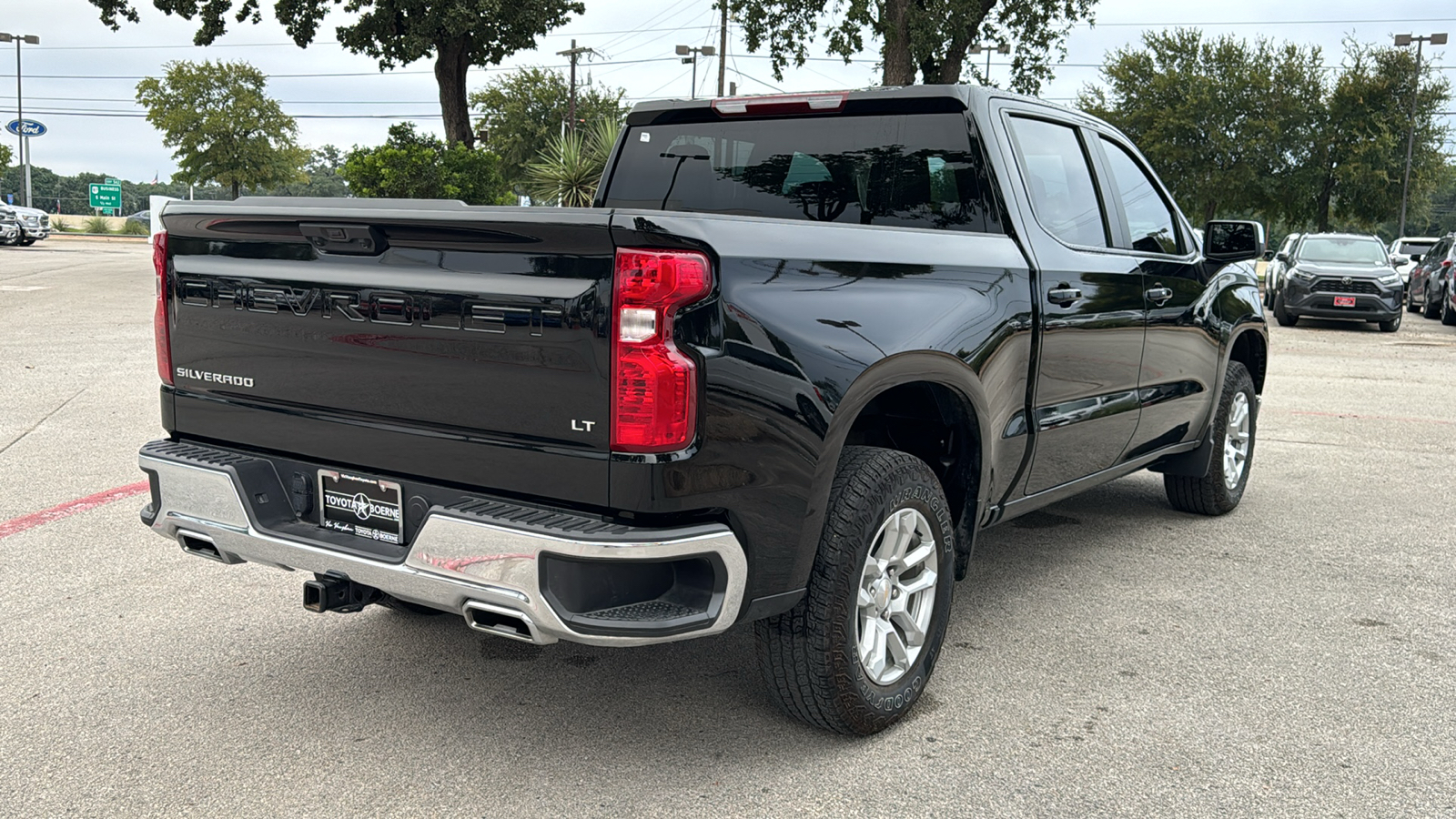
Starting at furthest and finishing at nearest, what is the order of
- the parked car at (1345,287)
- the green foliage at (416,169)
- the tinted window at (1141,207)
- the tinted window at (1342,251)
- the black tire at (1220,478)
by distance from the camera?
the green foliage at (416,169) < the tinted window at (1342,251) < the parked car at (1345,287) < the black tire at (1220,478) < the tinted window at (1141,207)

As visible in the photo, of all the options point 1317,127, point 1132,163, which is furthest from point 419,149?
point 1317,127

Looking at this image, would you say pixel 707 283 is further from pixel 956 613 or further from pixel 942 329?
pixel 956 613

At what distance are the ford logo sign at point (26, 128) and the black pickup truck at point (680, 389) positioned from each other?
211 feet

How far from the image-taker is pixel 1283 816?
120 inches

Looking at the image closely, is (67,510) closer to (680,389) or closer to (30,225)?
(680,389)

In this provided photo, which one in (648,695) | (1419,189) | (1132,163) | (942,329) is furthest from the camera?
(1419,189)

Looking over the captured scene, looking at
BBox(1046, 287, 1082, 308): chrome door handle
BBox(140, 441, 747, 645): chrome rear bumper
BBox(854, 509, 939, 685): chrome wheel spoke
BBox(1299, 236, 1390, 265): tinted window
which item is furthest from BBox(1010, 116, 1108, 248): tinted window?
BBox(1299, 236, 1390, 265): tinted window

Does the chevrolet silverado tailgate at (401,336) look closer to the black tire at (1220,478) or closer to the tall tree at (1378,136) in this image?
the black tire at (1220,478)

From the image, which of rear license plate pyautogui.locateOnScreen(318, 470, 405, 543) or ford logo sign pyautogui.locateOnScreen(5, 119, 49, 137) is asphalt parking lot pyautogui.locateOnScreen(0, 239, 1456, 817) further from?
ford logo sign pyautogui.locateOnScreen(5, 119, 49, 137)

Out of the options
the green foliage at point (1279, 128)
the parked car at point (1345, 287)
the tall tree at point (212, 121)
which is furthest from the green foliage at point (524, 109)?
the parked car at point (1345, 287)

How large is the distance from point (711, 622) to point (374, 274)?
1206mm

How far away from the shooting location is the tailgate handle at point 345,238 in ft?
10.1

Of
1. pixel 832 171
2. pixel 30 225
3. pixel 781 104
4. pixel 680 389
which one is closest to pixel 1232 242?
pixel 832 171

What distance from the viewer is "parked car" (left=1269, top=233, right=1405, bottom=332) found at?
1877cm
